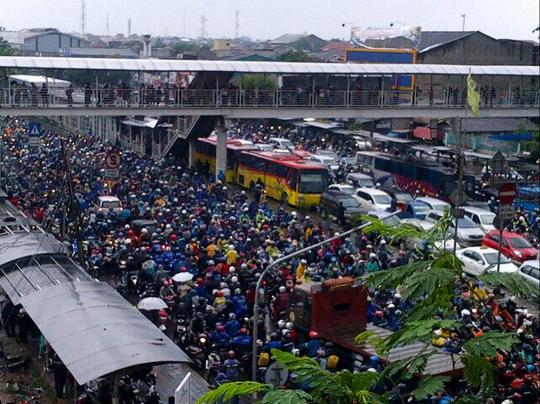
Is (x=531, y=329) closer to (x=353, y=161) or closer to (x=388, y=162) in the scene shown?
(x=388, y=162)

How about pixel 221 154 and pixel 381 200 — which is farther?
pixel 221 154

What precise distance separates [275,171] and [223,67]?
3.27 m

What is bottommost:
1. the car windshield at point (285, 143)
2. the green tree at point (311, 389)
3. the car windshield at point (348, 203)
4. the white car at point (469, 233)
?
the white car at point (469, 233)

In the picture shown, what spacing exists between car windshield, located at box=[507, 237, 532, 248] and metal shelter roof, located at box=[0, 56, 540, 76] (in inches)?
177

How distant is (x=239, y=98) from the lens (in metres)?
24.9

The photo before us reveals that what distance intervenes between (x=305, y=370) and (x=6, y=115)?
20.2 m

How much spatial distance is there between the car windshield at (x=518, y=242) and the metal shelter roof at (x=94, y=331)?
32.7ft

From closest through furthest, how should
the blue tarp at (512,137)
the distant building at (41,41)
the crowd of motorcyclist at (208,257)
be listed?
the crowd of motorcyclist at (208,257)
the blue tarp at (512,137)
the distant building at (41,41)

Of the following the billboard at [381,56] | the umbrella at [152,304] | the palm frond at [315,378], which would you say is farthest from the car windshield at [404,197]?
the palm frond at [315,378]

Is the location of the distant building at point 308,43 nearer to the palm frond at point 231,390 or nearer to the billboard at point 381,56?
the billboard at point 381,56

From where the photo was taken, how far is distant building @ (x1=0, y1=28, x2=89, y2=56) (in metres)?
42.7

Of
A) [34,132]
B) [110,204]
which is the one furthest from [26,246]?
[34,132]

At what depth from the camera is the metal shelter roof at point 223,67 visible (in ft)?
71.6

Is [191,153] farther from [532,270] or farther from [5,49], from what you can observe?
[532,270]
